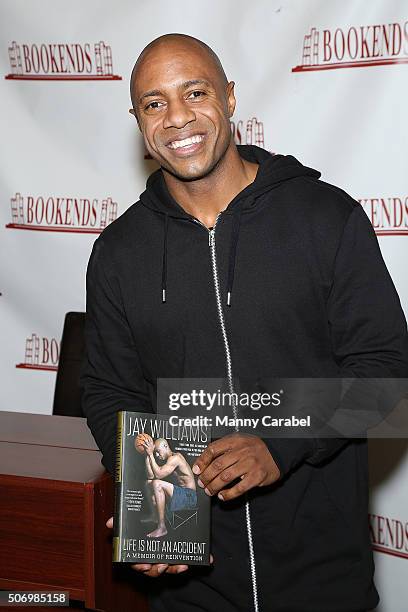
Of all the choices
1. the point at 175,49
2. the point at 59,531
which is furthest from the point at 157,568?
the point at 175,49

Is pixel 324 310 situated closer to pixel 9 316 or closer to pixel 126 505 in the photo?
pixel 126 505

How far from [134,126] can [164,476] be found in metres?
1.56

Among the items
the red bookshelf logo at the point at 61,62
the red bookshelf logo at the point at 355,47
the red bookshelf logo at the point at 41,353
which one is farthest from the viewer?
the red bookshelf logo at the point at 41,353

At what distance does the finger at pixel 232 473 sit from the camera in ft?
4.63

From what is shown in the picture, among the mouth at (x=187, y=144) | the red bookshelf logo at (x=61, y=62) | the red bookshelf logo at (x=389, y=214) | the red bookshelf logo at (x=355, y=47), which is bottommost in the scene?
the mouth at (x=187, y=144)

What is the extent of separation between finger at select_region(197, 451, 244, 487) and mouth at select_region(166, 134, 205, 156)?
21.4 inches

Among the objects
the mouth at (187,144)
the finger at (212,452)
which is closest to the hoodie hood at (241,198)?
the mouth at (187,144)

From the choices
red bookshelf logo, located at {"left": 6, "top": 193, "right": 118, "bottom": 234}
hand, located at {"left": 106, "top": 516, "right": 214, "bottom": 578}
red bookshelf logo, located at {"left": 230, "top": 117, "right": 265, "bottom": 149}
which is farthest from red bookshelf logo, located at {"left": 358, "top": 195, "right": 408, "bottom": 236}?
hand, located at {"left": 106, "top": 516, "right": 214, "bottom": 578}

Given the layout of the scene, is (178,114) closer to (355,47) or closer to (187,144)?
(187,144)

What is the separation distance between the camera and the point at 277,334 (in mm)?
1567

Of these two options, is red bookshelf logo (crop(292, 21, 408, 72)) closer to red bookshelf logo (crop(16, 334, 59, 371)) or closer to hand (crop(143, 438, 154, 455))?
red bookshelf logo (crop(16, 334, 59, 371))

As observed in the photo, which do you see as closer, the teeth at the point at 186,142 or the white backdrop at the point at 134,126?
the teeth at the point at 186,142

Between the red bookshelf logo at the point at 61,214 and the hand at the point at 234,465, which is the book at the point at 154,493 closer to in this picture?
the hand at the point at 234,465

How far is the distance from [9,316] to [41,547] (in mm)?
1344
